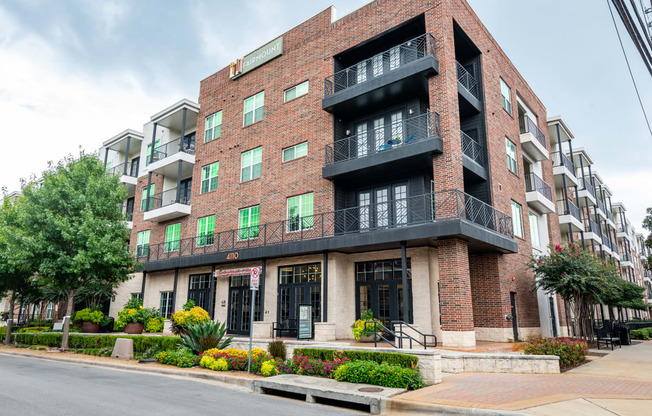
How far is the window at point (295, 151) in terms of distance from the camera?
807 inches

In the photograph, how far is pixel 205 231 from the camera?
24.3m

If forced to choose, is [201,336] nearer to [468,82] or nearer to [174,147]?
[468,82]

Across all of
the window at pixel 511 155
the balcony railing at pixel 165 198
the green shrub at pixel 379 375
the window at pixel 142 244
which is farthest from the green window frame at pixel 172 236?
the window at pixel 511 155

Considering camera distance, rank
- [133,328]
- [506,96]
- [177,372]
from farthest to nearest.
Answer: [506,96], [133,328], [177,372]

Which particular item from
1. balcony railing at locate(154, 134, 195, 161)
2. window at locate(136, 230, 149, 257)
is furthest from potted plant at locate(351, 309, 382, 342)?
window at locate(136, 230, 149, 257)

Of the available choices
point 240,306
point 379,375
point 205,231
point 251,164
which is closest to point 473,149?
point 251,164

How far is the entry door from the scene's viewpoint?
67.3 feet

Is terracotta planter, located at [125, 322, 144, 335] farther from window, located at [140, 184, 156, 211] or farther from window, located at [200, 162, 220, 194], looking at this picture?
window, located at [140, 184, 156, 211]

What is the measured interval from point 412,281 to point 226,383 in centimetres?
767

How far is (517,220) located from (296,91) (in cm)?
1244

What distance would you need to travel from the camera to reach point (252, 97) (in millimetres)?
24016

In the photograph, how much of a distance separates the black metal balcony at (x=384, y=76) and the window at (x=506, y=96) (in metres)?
6.46

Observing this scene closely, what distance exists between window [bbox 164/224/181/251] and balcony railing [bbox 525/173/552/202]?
19891 millimetres

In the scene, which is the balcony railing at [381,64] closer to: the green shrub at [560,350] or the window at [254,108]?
the window at [254,108]
